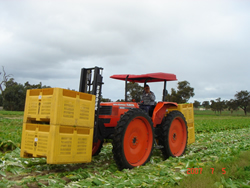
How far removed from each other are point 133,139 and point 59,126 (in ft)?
6.44

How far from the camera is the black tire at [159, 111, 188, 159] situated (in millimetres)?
6387

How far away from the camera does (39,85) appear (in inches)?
2323

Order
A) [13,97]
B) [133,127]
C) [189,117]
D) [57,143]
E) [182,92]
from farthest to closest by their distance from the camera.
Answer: [182,92] < [13,97] < [189,117] < [133,127] < [57,143]

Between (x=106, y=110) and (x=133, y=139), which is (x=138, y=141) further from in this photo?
(x=106, y=110)

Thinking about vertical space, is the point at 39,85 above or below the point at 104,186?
above

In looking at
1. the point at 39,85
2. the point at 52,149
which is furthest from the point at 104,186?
the point at 39,85

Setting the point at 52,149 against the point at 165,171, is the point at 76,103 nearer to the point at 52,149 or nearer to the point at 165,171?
the point at 52,149

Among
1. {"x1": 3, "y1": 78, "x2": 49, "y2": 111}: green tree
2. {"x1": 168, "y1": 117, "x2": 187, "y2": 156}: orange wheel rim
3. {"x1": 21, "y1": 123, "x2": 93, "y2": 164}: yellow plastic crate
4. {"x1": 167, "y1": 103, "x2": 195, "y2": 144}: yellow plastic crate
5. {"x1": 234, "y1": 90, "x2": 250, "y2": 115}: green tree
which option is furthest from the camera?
{"x1": 234, "y1": 90, "x2": 250, "y2": 115}: green tree

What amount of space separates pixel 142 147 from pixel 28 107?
2.92m

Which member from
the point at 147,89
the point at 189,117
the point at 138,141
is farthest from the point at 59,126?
the point at 189,117

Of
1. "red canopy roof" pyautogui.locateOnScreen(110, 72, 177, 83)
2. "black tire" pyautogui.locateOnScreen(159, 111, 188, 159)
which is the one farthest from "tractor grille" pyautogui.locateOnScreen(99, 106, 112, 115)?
"black tire" pyautogui.locateOnScreen(159, 111, 188, 159)

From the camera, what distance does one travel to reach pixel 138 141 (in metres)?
5.55

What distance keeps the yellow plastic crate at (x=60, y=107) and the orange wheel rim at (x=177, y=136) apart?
9.96ft

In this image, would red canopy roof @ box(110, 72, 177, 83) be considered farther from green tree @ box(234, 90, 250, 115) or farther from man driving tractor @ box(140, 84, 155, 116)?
green tree @ box(234, 90, 250, 115)
